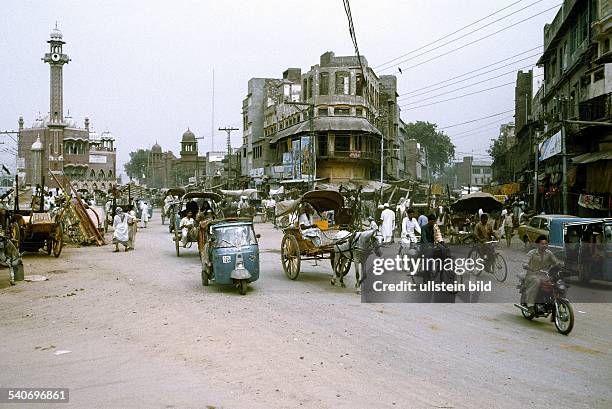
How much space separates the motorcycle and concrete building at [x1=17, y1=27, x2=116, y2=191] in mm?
93043

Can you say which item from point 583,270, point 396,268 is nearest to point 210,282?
point 396,268

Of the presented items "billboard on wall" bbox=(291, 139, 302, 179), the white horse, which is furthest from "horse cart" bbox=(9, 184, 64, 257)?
"billboard on wall" bbox=(291, 139, 302, 179)

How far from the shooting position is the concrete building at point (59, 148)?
88.8 m

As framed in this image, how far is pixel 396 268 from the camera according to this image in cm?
1533

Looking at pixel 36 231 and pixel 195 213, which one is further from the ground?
pixel 195 213

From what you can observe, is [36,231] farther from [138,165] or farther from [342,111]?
[138,165]

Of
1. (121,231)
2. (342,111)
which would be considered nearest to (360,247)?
(121,231)

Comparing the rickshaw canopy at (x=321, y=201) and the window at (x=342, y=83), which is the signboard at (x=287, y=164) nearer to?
the window at (x=342, y=83)

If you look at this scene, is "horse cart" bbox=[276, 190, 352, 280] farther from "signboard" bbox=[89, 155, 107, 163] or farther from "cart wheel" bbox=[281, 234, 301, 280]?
"signboard" bbox=[89, 155, 107, 163]

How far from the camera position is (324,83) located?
54750 mm

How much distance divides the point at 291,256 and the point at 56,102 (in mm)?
87646

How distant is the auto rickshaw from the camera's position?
1203cm

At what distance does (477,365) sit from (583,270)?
26.8 ft

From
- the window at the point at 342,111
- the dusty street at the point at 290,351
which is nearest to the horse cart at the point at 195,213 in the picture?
the dusty street at the point at 290,351
